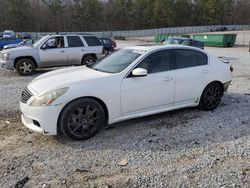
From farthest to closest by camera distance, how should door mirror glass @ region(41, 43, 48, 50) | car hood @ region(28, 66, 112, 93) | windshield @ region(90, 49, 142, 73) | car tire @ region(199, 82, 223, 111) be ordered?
door mirror glass @ region(41, 43, 48, 50)
car tire @ region(199, 82, 223, 111)
windshield @ region(90, 49, 142, 73)
car hood @ region(28, 66, 112, 93)

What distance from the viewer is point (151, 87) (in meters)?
4.97

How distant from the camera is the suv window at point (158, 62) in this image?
5047 millimetres

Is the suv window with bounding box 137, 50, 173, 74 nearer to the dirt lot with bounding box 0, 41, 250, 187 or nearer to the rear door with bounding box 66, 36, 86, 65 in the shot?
the dirt lot with bounding box 0, 41, 250, 187

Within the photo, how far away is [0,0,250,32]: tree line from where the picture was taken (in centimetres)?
7162

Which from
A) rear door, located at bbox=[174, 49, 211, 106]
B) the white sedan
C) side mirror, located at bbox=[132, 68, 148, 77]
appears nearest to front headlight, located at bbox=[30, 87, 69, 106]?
the white sedan

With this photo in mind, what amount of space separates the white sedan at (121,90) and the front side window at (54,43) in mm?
6291

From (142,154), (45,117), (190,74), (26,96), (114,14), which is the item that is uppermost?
(114,14)

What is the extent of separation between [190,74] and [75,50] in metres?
7.17

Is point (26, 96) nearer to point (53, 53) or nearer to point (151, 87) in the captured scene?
point (151, 87)

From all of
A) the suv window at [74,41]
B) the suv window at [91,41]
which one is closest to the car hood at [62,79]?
the suv window at [74,41]

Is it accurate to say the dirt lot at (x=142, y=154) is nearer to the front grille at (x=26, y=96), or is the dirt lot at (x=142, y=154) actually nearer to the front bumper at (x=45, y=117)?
the front bumper at (x=45, y=117)

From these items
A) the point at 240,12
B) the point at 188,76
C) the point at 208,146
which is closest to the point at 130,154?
the point at 208,146

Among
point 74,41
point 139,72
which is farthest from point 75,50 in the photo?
point 139,72

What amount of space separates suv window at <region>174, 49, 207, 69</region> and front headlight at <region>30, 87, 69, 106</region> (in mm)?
2365
